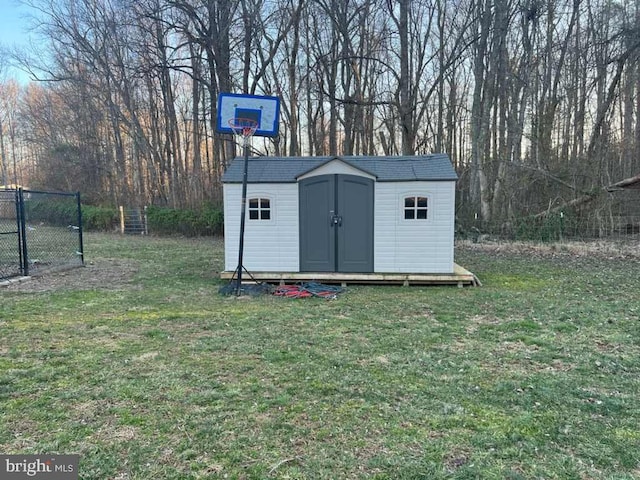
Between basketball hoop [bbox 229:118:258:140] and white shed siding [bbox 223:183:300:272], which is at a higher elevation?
basketball hoop [bbox 229:118:258:140]

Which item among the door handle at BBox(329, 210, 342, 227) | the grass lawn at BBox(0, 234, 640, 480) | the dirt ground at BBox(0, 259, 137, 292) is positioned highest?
the door handle at BBox(329, 210, 342, 227)

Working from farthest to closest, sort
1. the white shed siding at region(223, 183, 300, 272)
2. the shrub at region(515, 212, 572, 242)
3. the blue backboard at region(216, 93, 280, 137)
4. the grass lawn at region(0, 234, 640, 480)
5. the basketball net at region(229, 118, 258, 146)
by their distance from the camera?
1. the shrub at region(515, 212, 572, 242)
2. the blue backboard at region(216, 93, 280, 137)
3. the white shed siding at region(223, 183, 300, 272)
4. the basketball net at region(229, 118, 258, 146)
5. the grass lawn at region(0, 234, 640, 480)

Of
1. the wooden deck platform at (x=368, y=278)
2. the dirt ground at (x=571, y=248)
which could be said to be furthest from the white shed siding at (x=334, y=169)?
the dirt ground at (x=571, y=248)

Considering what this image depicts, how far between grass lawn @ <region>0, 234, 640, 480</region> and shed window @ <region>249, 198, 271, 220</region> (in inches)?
76.8

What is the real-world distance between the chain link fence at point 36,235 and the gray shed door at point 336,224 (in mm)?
4787

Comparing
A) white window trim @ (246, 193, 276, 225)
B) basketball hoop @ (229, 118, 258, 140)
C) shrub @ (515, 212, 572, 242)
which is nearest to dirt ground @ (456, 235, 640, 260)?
shrub @ (515, 212, 572, 242)

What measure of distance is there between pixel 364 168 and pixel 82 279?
573cm

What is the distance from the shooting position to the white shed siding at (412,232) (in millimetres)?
7297

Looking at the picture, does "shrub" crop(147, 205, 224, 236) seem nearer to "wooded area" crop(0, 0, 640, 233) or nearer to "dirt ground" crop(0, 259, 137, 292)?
"wooded area" crop(0, 0, 640, 233)

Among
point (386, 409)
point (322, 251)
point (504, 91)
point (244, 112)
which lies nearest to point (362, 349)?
point (386, 409)

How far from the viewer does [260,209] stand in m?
7.61

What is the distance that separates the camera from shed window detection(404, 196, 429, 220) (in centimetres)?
734

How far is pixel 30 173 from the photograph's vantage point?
91.4ft

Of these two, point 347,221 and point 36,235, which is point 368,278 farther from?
point 36,235
